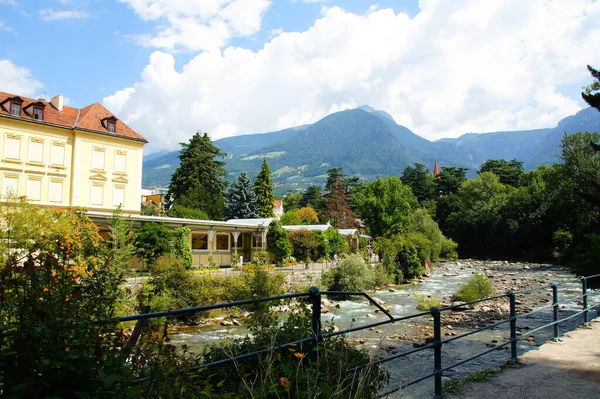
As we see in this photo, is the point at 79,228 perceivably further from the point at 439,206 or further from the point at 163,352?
the point at 439,206

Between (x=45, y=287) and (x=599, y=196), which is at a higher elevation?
(x=599, y=196)

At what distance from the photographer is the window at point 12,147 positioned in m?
29.9

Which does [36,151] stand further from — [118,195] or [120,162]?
[118,195]

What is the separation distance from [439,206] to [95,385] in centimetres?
7283

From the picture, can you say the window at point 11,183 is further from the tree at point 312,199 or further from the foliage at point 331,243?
the tree at point 312,199

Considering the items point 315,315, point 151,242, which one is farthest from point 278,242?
point 315,315

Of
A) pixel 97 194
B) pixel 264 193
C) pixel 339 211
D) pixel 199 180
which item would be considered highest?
pixel 199 180

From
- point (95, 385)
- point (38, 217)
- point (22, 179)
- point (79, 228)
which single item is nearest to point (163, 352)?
point (95, 385)

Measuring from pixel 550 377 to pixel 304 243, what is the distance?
3064 centimetres

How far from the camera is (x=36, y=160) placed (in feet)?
103

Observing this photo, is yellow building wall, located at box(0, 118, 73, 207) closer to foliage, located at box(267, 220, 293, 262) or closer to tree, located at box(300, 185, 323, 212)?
foliage, located at box(267, 220, 293, 262)

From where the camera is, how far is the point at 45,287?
1.82 metres

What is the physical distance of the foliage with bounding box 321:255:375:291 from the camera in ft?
82.6

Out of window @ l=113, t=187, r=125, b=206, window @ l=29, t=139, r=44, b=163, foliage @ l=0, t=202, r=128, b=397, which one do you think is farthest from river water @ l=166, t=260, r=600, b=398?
window @ l=29, t=139, r=44, b=163
